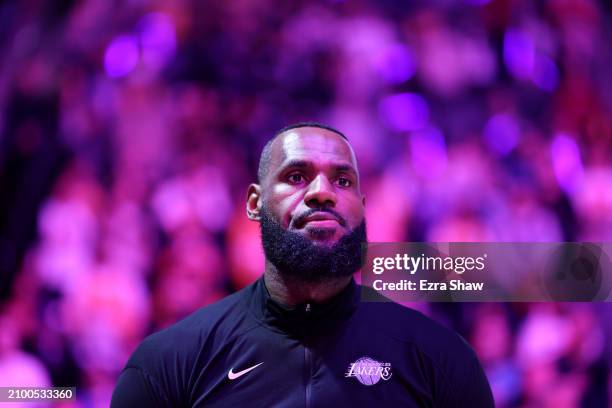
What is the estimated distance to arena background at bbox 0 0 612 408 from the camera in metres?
2.10

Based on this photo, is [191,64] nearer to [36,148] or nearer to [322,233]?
[36,148]

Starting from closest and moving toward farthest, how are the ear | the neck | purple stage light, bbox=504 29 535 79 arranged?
1. the neck
2. the ear
3. purple stage light, bbox=504 29 535 79

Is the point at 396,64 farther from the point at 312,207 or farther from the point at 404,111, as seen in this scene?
the point at 312,207

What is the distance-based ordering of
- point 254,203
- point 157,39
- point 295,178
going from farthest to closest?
point 157,39 → point 254,203 → point 295,178

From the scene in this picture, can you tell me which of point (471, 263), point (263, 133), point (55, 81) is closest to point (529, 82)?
point (471, 263)

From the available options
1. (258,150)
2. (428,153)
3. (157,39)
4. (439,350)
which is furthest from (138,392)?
(157,39)

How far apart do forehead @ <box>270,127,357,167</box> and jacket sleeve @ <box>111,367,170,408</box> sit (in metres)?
0.61

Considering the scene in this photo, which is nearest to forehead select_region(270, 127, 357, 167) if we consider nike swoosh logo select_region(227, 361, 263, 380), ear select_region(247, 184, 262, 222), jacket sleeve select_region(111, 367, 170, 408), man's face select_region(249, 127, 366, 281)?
man's face select_region(249, 127, 366, 281)

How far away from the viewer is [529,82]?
2197 mm

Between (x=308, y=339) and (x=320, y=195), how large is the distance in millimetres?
348

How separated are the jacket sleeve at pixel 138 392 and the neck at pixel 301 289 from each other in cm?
36

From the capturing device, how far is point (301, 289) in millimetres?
1551

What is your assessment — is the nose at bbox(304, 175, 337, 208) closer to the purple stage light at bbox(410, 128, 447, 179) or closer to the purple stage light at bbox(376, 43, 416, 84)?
the purple stage light at bbox(410, 128, 447, 179)

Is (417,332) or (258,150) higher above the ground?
(258,150)
